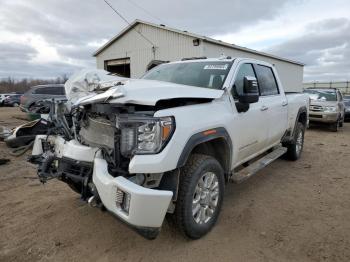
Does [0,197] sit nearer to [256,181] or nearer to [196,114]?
[196,114]

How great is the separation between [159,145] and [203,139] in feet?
1.89

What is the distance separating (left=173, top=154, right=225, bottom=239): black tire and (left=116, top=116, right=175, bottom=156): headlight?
50cm

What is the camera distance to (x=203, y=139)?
10.0ft

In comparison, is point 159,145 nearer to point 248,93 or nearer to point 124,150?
point 124,150

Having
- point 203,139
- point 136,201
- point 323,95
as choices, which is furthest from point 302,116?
point 323,95

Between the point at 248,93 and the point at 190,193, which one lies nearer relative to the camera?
the point at 190,193

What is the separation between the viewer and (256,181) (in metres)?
5.30

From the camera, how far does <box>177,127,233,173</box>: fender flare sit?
277 cm

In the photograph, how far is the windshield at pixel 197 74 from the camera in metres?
3.96

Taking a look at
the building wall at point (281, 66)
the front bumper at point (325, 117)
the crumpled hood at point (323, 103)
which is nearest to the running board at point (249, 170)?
the front bumper at point (325, 117)

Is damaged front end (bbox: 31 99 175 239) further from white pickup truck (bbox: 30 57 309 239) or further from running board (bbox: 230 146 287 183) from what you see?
running board (bbox: 230 146 287 183)

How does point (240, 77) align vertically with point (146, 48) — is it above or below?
below

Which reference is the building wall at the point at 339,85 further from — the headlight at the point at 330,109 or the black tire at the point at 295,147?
the black tire at the point at 295,147

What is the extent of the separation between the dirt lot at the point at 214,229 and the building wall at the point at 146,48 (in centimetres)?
1214
